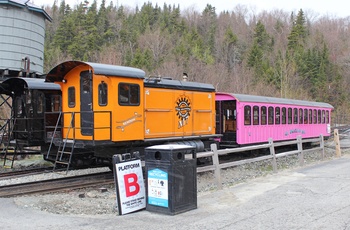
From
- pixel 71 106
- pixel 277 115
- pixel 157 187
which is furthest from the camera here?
pixel 277 115

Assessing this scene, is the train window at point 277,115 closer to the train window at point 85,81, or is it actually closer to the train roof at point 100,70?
the train roof at point 100,70

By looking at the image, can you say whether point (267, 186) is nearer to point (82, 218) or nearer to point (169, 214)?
point (169, 214)

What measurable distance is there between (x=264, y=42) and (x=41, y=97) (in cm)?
7005

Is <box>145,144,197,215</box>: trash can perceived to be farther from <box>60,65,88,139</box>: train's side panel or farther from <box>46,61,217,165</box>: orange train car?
<box>60,65,88,139</box>: train's side panel

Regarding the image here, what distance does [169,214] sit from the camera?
6.14 meters

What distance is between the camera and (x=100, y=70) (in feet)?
32.1

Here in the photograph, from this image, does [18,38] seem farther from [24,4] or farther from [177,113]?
[177,113]

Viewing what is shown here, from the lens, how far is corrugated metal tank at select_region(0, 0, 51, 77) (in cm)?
1888

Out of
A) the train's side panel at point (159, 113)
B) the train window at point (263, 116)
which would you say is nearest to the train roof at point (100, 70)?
the train's side panel at point (159, 113)

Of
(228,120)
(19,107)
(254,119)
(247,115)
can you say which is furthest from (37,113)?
(254,119)

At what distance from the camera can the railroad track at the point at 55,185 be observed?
8918mm

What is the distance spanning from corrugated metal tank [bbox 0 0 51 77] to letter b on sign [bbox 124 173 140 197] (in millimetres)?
14648

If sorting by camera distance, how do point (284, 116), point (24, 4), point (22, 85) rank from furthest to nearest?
point (24, 4) < point (284, 116) < point (22, 85)

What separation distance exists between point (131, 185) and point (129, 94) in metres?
4.38
